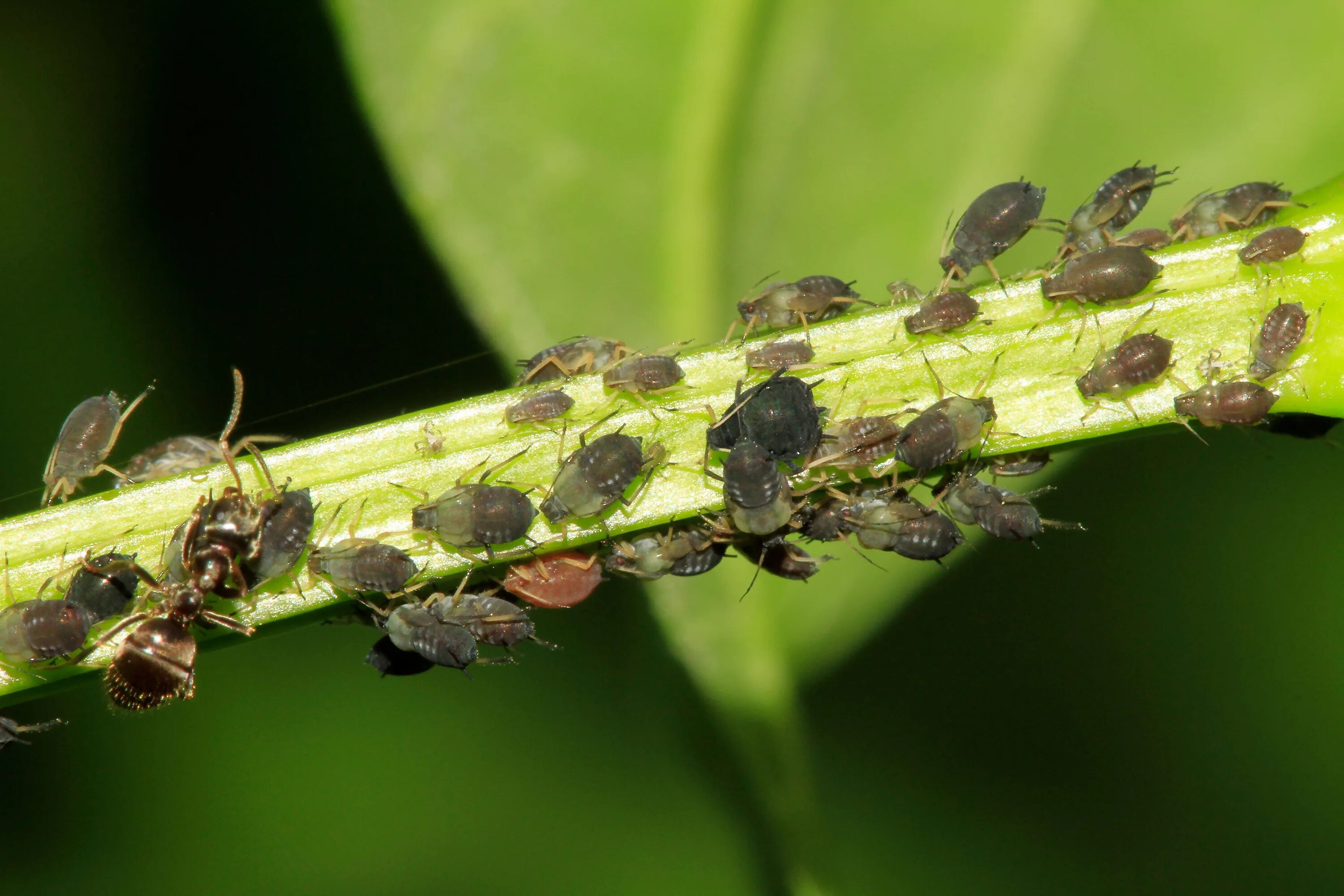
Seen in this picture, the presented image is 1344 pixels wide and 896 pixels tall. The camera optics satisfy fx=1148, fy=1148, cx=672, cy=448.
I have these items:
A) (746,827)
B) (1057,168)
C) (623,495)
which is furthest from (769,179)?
(746,827)

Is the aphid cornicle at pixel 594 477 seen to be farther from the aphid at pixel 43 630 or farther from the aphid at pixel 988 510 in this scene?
the aphid at pixel 43 630

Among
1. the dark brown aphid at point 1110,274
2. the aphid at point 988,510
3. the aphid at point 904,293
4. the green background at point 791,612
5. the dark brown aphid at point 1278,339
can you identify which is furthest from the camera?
the green background at point 791,612

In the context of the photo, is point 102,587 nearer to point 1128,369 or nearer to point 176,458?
point 176,458

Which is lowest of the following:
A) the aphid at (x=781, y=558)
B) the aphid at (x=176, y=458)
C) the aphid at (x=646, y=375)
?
the aphid at (x=781, y=558)

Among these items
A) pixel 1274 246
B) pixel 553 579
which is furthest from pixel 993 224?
pixel 553 579

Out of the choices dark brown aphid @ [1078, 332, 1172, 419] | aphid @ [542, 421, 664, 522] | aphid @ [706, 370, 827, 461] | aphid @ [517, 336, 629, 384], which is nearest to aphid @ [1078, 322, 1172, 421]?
dark brown aphid @ [1078, 332, 1172, 419]

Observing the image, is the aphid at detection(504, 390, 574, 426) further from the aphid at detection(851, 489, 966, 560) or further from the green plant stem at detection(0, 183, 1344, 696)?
the aphid at detection(851, 489, 966, 560)

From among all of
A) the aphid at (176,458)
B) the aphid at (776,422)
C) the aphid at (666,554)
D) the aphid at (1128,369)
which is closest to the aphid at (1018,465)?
the aphid at (1128,369)
